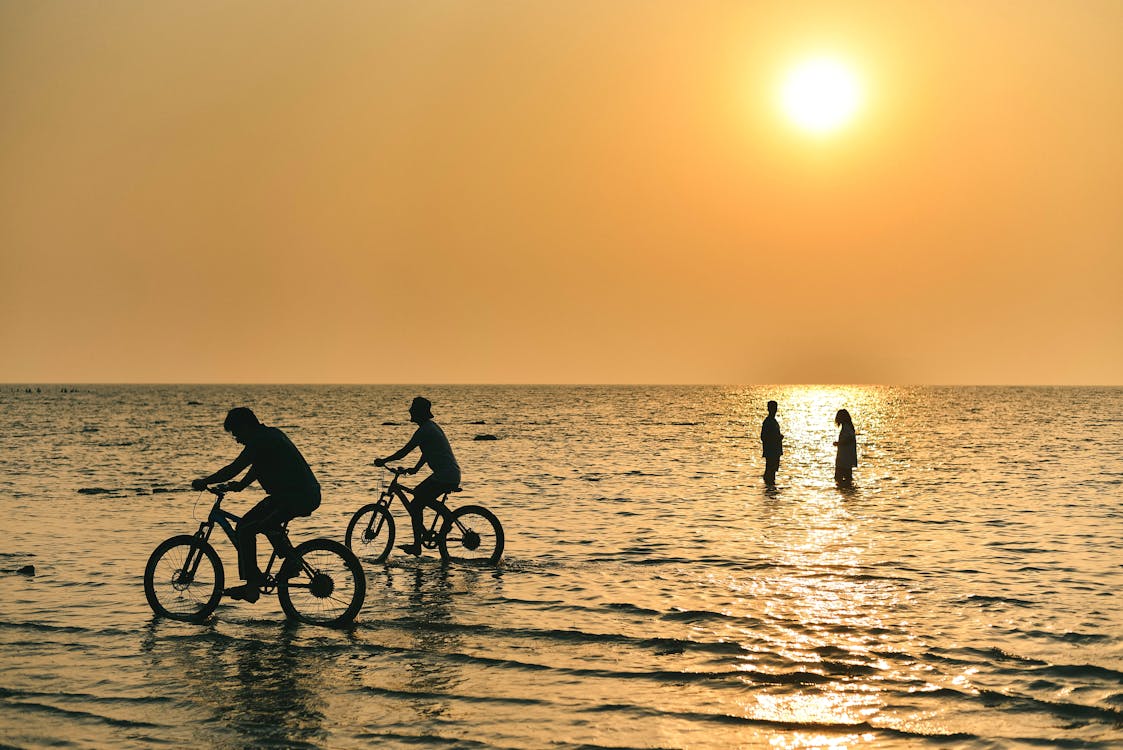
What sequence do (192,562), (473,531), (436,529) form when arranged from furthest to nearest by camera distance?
(436,529), (473,531), (192,562)

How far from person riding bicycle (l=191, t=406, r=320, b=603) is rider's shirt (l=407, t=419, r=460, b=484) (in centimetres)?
356

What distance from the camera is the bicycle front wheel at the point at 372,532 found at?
1634 centimetres

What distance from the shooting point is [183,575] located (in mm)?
12352

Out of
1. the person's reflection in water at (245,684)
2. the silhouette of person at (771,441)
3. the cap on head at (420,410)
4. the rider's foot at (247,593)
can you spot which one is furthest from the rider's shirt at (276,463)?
the silhouette of person at (771,441)

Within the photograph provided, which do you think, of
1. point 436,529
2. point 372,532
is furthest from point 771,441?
point 372,532

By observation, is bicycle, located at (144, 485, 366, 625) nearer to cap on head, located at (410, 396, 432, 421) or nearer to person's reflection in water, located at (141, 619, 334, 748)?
person's reflection in water, located at (141, 619, 334, 748)

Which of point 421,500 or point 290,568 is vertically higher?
point 421,500

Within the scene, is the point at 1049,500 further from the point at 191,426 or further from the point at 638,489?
the point at 191,426

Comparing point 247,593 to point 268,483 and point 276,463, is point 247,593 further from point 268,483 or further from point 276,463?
point 276,463

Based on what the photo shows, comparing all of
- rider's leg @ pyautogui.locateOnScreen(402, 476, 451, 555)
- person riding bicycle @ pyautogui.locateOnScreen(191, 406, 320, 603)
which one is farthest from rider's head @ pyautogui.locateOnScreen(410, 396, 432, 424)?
person riding bicycle @ pyautogui.locateOnScreen(191, 406, 320, 603)

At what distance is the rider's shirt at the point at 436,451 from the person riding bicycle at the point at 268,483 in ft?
11.7

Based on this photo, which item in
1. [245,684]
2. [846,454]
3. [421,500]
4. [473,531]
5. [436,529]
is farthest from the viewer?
[846,454]

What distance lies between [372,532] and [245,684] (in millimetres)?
6930

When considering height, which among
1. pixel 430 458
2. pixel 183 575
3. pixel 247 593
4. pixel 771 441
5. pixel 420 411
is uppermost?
pixel 771 441
